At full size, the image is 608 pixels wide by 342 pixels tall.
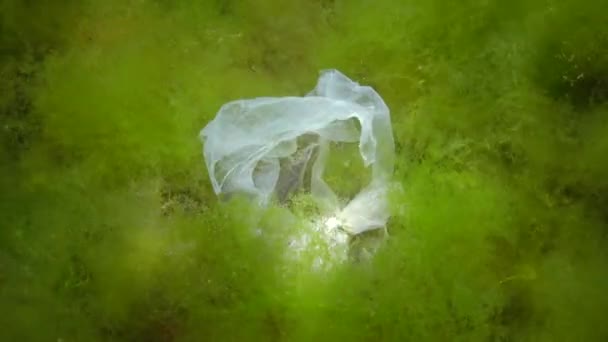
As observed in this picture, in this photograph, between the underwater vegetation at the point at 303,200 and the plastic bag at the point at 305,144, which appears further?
the underwater vegetation at the point at 303,200

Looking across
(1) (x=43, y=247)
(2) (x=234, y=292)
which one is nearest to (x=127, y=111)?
(1) (x=43, y=247)

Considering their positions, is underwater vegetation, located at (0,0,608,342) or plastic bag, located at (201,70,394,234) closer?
plastic bag, located at (201,70,394,234)

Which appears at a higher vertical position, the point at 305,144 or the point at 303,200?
the point at 305,144

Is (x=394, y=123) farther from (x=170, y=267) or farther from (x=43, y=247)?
(x=43, y=247)
